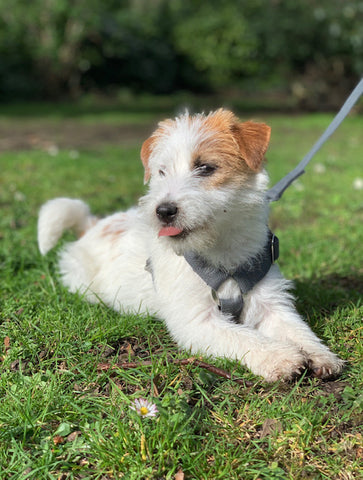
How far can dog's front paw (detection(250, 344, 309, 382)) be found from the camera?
2826mm

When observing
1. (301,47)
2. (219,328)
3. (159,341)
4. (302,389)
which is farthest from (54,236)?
(301,47)

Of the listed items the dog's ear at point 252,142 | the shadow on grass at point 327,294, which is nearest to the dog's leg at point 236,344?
the shadow on grass at point 327,294

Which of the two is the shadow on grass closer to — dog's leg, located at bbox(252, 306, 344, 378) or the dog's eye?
dog's leg, located at bbox(252, 306, 344, 378)

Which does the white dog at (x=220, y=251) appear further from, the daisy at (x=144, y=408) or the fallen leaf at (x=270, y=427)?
the daisy at (x=144, y=408)

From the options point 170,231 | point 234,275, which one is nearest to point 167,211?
point 170,231

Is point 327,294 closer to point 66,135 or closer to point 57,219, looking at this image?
point 57,219

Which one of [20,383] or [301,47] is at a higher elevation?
[301,47]

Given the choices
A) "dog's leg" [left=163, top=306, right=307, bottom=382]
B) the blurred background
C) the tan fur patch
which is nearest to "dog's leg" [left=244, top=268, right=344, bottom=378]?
"dog's leg" [left=163, top=306, right=307, bottom=382]

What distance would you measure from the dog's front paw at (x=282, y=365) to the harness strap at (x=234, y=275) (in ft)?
1.50

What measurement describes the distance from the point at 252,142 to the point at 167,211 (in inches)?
30.1

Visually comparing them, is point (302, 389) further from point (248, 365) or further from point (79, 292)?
point (79, 292)

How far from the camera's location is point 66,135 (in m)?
14.6

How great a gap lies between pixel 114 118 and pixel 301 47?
7986mm

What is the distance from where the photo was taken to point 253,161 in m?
3.20
